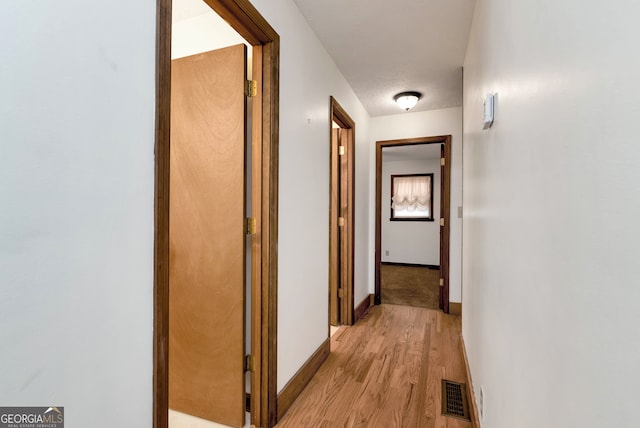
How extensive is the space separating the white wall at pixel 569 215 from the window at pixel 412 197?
5909 mm

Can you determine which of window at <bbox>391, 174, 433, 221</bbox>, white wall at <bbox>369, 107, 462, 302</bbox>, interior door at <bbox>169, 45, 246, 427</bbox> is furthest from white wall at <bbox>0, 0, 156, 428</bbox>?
window at <bbox>391, 174, 433, 221</bbox>

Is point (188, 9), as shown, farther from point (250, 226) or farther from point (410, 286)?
point (410, 286)

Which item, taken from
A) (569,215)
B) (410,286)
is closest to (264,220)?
(569,215)

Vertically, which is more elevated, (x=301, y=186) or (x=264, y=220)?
(x=301, y=186)

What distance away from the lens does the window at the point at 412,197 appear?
679 cm

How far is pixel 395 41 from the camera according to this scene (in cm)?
233

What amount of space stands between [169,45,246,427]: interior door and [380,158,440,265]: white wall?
17.5ft

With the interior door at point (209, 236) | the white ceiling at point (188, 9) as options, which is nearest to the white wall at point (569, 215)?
the interior door at point (209, 236)

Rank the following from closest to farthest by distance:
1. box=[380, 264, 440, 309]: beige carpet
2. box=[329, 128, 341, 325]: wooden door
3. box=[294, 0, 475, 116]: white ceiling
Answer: box=[294, 0, 475, 116]: white ceiling → box=[329, 128, 341, 325]: wooden door → box=[380, 264, 440, 309]: beige carpet

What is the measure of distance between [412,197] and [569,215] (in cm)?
659

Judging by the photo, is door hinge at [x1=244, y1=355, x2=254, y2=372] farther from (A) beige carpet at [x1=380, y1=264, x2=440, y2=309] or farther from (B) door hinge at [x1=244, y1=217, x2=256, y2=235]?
(A) beige carpet at [x1=380, y1=264, x2=440, y2=309]

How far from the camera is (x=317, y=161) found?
2.30m

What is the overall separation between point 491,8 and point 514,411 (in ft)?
5.25

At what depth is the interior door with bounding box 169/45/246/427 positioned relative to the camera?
168 cm
